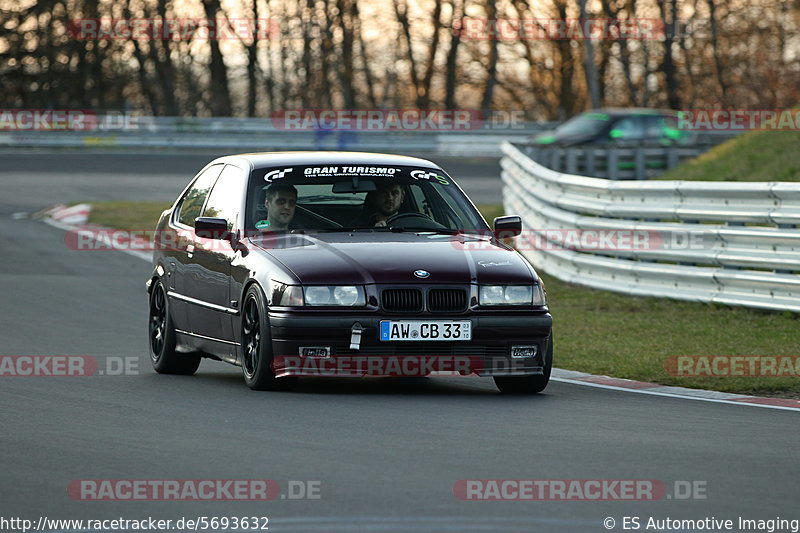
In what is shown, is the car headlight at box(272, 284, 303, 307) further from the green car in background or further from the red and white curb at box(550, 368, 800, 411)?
the green car in background

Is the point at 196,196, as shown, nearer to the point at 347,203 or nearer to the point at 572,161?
the point at 347,203

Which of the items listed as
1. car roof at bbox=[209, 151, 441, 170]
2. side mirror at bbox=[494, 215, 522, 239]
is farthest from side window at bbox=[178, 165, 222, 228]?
side mirror at bbox=[494, 215, 522, 239]

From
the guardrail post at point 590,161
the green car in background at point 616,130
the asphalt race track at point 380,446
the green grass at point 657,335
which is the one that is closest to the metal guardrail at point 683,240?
the green grass at point 657,335

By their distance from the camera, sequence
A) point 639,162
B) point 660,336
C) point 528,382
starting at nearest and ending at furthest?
1. point 528,382
2. point 660,336
3. point 639,162

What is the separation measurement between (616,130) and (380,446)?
99.6 feet

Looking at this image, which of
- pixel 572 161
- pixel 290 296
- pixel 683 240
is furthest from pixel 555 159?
pixel 290 296

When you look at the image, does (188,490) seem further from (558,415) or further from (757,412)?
(757,412)

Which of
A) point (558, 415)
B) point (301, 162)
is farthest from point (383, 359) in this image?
point (301, 162)

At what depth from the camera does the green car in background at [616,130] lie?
3688 cm

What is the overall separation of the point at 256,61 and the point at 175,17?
4648 mm

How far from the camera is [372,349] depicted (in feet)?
30.6

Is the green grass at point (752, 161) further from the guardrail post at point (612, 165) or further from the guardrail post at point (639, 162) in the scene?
the guardrail post at point (639, 162)

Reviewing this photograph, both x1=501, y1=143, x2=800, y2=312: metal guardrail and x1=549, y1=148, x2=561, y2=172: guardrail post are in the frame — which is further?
x1=549, y1=148, x2=561, y2=172: guardrail post

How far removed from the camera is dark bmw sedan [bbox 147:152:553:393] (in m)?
9.34
